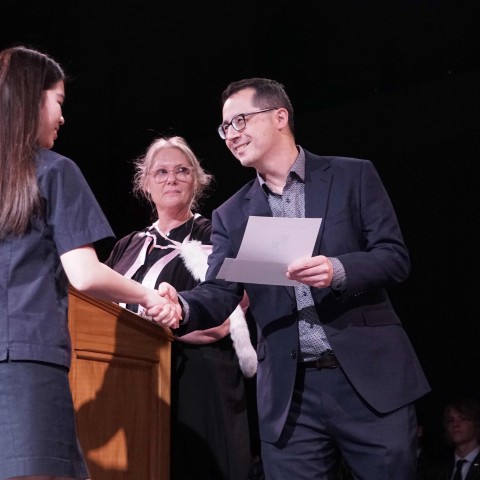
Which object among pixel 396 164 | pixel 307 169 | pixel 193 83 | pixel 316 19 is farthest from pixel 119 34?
pixel 307 169

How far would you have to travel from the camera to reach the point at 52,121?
6.63ft

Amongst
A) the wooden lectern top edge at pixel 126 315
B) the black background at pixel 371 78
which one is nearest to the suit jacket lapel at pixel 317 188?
the wooden lectern top edge at pixel 126 315

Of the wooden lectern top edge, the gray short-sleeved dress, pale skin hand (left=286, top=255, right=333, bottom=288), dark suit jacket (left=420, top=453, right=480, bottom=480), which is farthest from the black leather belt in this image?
dark suit jacket (left=420, top=453, right=480, bottom=480)

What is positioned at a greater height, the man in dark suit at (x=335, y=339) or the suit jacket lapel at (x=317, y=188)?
the suit jacket lapel at (x=317, y=188)

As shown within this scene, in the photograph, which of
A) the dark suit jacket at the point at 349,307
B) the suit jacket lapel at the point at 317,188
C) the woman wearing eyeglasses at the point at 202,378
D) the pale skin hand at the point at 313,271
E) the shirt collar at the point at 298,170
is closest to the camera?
the pale skin hand at the point at 313,271

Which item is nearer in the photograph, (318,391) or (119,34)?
(318,391)

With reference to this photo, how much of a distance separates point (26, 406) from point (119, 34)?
4.24m

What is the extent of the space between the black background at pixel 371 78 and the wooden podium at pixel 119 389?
2.86m

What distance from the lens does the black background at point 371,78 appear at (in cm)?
535

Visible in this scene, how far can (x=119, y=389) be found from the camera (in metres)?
2.82

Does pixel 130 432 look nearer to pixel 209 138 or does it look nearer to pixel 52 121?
pixel 52 121

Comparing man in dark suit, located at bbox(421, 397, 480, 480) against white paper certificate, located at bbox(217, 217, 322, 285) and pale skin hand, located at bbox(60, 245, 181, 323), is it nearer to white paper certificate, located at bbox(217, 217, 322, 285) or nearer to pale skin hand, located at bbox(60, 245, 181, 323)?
white paper certificate, located at bbox(217, 217, 322, 285)

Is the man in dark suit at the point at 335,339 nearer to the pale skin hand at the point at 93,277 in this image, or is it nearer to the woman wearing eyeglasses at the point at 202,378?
the pale skin hand at the point at 93,277

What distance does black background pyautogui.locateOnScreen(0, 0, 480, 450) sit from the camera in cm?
535
